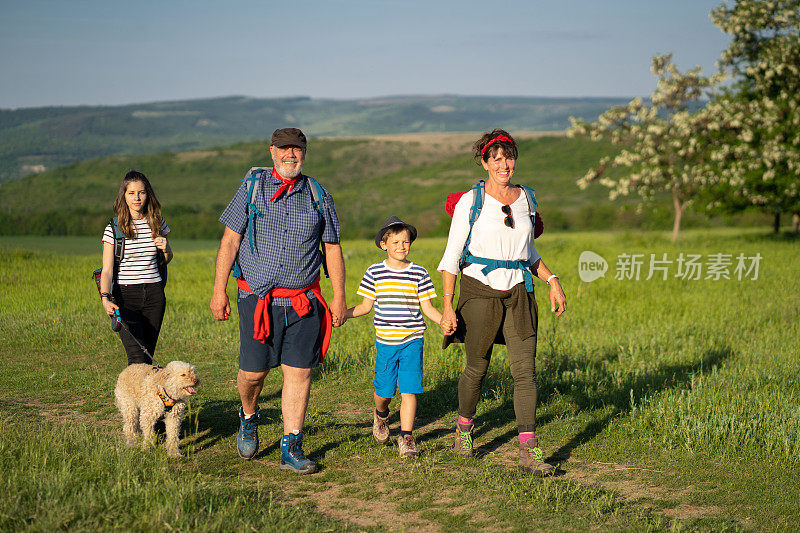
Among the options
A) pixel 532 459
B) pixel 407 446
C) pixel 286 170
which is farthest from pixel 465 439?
pixel 286 170

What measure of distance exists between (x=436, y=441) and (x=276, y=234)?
2.50 metres

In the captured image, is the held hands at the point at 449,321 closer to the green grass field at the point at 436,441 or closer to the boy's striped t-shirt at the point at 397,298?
the boy's striped t-shirt at the point at 397,298

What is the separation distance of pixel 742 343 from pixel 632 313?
289cm

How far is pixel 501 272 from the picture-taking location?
577 centimetres

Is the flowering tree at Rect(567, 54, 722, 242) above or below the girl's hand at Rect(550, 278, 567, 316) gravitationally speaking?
above

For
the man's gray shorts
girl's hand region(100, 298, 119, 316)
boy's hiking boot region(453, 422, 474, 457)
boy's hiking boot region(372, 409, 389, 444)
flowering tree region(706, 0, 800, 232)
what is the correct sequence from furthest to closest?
flowering tree region(706, 0, 800, 232) < girl's hand region(100, 298, 119, 316) < boy's hiking boot region(372, 409, 389, 444) < boy's hiking boot region(453, 422, 474, 457) < the man's gray shorts

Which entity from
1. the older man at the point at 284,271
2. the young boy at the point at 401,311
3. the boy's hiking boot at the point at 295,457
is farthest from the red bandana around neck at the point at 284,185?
the boy's hiking boot at the point at 295,457

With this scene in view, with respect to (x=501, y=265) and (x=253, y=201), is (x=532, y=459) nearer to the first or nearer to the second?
(x=501, y=265)

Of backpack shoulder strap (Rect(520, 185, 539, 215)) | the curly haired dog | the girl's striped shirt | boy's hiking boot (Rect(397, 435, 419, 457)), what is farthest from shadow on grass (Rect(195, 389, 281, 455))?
backpack shoulder strap (Rect(520, 185, 539, 215))

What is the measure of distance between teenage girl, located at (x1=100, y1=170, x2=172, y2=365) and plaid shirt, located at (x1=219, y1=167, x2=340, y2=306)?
154 centimetres

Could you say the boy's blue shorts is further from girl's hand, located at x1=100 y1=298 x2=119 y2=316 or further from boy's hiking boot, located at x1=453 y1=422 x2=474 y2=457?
girl's hand, located at x1=100 y1=298 x2=119 y2=316

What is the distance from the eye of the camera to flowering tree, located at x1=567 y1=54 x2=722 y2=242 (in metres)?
32.3

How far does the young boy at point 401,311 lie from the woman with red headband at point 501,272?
340 mm

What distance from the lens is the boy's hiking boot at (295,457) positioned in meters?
5.73
